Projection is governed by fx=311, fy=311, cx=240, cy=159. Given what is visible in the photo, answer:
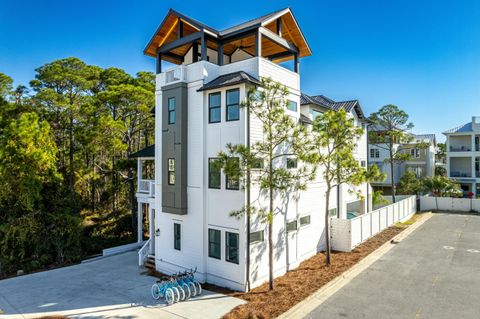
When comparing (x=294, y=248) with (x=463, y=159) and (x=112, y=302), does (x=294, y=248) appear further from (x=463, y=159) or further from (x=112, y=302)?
(x=463, y=159)

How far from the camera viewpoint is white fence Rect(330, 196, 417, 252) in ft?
55.2

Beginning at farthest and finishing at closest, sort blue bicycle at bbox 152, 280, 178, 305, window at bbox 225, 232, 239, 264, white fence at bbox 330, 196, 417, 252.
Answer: white fence at bbox 330, 196, 417, 252, window at bbox 225, 232, 239, 264, blue bicycle at bbox 152, 280, 178, 305

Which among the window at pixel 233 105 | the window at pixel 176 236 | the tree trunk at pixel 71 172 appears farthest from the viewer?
the tree trunk at pixel 71 172

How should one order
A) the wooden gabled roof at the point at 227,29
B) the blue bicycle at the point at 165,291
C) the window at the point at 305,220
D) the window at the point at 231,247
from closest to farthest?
the blue bicycle at the point at 165,291
the window at the point at 231,247
the wooden gabled roof at the point at 227,29
the window at the point at 305,220

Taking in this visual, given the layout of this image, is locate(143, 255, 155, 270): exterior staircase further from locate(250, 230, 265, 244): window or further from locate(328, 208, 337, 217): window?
locate(328, 208, 337, 217): window

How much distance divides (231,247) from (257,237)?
1.11m

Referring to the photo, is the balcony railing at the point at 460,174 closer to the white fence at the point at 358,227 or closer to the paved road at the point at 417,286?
the white fence at the point at 358,227

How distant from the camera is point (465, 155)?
3897 cm

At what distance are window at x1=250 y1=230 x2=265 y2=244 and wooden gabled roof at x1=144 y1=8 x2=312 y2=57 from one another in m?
8.41

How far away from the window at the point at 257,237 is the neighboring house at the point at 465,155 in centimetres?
3645

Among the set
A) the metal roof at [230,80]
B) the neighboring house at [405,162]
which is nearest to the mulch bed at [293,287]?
the metal roof at [230,80]

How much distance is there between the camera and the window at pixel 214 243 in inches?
500

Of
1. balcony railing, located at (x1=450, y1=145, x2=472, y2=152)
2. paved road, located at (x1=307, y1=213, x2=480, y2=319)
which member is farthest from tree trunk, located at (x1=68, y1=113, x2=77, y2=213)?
balcony railing, located at (x1=450, y1=145, x2=472, y2=152)

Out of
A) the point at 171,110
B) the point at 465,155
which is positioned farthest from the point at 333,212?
the point at 465,155
